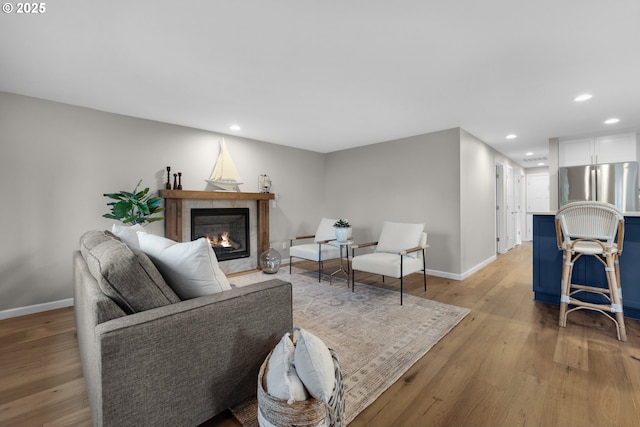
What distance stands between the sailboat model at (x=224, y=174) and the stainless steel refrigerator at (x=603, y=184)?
575 cm

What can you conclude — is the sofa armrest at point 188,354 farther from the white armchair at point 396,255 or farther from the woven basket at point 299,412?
the white armchair at point 396,255

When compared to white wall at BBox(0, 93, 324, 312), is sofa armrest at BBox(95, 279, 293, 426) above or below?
below

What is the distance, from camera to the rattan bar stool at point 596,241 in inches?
93.0

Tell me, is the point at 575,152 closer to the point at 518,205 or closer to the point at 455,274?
the point at 518,205

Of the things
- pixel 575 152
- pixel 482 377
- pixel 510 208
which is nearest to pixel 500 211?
pixel 510 208

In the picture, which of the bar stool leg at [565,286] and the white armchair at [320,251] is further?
the white armchair at [320,251]

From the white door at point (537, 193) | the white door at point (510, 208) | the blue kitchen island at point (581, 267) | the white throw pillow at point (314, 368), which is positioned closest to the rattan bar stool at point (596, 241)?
the blue kitchen island at point (581, 267)

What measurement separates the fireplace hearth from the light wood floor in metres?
1.86

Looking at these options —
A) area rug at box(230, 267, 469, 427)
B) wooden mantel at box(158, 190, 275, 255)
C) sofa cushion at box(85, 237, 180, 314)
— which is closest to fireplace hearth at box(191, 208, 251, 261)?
wooden mantel at box(158, 190, 275, 255)

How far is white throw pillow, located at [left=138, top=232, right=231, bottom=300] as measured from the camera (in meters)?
1.44

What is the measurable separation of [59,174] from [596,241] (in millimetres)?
5485

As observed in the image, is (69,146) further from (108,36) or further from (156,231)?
(108,36)

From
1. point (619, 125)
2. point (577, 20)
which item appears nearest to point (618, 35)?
point (577, 20)

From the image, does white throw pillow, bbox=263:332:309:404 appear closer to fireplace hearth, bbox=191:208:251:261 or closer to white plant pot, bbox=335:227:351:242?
white plant pot, bbox=335:227:351:242
